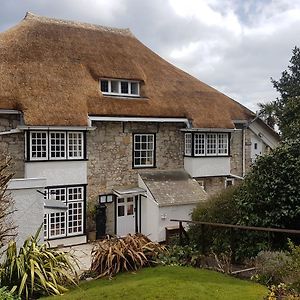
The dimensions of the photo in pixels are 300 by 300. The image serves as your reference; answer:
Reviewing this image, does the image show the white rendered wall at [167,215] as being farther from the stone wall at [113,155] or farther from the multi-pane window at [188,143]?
the multi-pane window at [188,143]

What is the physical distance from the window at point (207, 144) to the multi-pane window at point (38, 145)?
7.95 metres

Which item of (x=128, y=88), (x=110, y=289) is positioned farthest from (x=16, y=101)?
(x=110, y=289)

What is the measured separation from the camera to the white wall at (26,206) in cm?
1191

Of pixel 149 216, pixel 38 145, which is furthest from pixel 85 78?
pixel 149 216

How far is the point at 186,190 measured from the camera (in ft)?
66.6

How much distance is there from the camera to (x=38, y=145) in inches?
692

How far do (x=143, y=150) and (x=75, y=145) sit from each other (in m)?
3.94

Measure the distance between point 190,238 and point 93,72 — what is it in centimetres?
1075

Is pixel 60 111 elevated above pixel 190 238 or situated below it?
above

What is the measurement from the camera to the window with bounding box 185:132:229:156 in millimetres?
21812

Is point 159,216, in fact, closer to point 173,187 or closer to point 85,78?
point 173,187

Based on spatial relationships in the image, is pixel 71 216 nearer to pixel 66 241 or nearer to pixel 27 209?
pixel 66 241

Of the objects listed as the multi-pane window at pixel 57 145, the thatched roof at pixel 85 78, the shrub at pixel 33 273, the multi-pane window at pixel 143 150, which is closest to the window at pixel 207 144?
the thatched roof at pixel 85 78

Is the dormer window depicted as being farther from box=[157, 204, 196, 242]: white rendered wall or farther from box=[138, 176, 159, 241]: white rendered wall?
box=[157, 204, 196, 242]: white rendered wall
